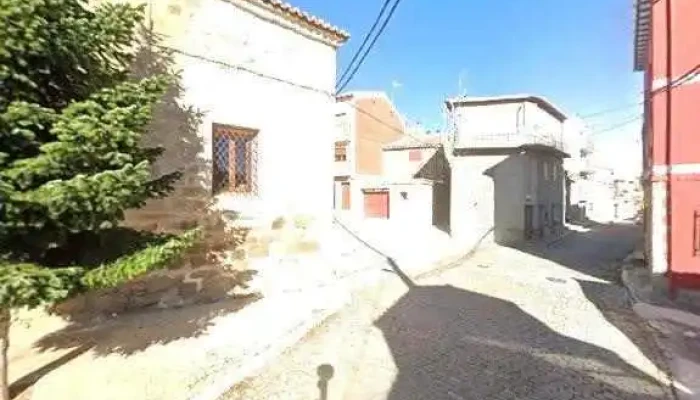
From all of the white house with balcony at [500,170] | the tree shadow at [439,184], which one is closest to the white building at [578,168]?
the white house with balcony at [500,170]

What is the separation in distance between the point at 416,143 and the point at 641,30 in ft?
63.1

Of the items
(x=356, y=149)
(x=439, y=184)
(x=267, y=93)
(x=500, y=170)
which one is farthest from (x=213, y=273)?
(x=356, y=149)

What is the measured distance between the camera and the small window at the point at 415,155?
32.9m

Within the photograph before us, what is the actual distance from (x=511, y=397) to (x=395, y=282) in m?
6.59

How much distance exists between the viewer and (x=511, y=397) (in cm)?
532

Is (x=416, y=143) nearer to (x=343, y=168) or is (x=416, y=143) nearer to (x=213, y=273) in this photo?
(x=343, y=168)

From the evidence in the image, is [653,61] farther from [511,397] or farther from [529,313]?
[511,397]

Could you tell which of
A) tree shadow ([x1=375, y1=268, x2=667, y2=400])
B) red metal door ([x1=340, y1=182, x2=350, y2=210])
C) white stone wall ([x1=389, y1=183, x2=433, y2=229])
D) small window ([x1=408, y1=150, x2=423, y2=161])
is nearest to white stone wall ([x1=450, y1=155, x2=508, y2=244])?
white stone wall ([x1=389, y1=183, x2=433, y2=229])

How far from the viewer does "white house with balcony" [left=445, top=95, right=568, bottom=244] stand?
23828mm

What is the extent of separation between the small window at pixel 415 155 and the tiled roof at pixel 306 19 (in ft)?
74.9

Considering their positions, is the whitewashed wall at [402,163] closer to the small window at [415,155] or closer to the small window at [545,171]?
the small window at [415,155]

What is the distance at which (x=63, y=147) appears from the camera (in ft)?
12.2

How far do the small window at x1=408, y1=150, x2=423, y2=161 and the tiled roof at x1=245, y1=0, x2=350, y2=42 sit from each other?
74.9 ft

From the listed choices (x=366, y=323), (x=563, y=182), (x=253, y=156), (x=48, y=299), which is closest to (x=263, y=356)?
(x=366, y=323)
